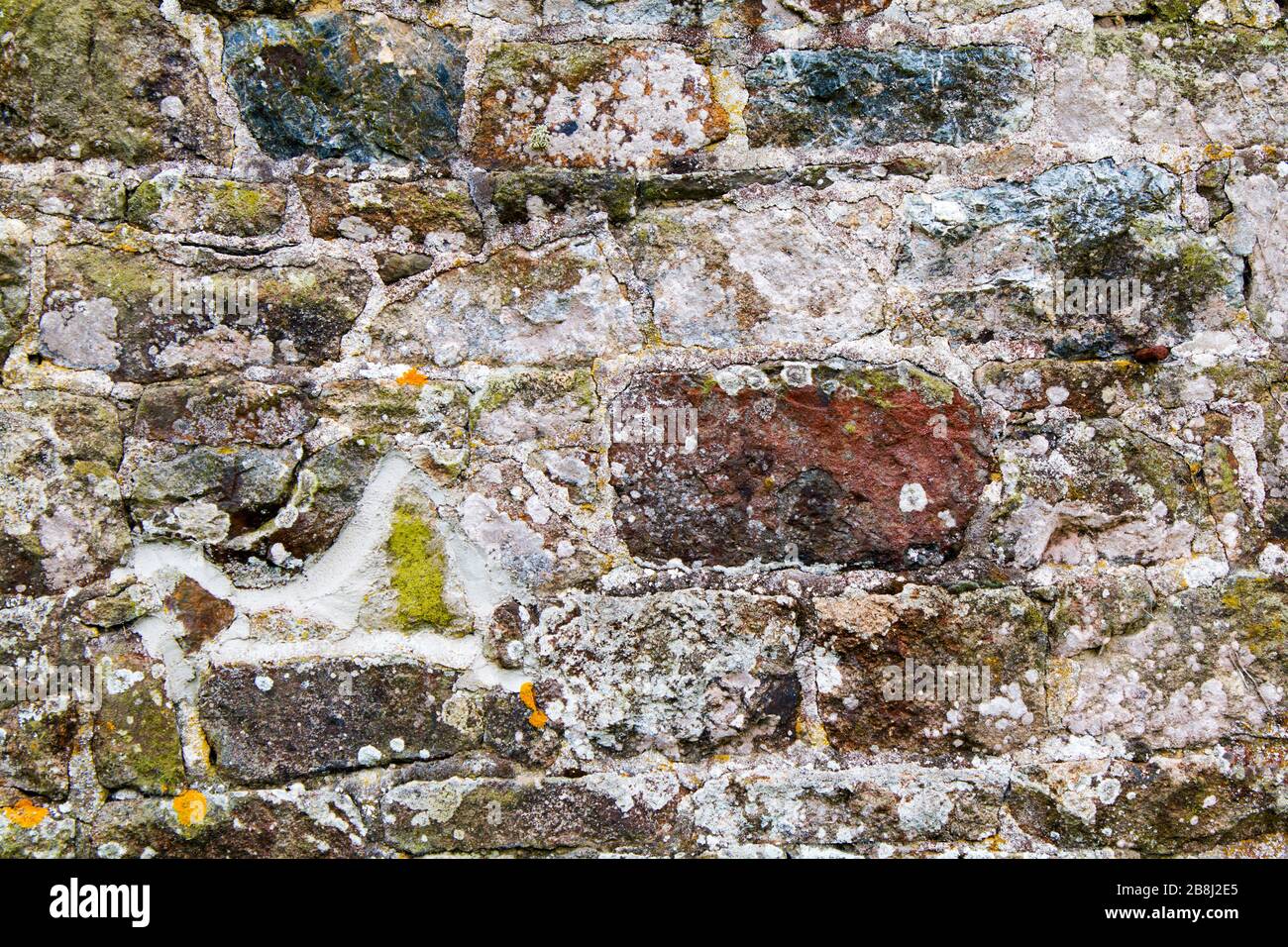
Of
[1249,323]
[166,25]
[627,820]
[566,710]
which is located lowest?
[627,820]

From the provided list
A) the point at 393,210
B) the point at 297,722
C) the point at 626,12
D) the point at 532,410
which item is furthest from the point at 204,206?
the point at 297,722

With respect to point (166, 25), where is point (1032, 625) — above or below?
below

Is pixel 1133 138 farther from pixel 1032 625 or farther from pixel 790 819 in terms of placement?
pixel 790 819

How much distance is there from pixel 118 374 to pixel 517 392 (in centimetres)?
73

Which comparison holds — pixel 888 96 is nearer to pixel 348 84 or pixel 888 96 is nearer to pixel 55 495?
pixel 348 84

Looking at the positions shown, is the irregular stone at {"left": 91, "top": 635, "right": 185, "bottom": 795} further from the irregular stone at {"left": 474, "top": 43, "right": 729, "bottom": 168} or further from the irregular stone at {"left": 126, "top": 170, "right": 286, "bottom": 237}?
the irregular stone at {"left": 474, "top": 43, "right": 729, "bottom": 168}

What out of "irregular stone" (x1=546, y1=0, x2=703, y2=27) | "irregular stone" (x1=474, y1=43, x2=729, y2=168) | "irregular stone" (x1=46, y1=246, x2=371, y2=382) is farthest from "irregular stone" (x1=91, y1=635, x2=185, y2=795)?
"irregular stone" (x1=546, y1=0, x2=703, y2=27)

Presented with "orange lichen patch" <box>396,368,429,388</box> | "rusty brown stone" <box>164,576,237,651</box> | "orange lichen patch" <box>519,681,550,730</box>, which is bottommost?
"orange lichen patch" <box>519,681,550,730</box>

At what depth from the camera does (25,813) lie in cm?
156

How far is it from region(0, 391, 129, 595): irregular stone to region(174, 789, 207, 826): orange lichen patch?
429 mm

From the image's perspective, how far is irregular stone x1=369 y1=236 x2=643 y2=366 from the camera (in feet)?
5.37

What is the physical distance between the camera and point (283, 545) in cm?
160

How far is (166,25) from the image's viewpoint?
5.30ft

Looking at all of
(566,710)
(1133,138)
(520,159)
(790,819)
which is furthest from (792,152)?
(790,819)
